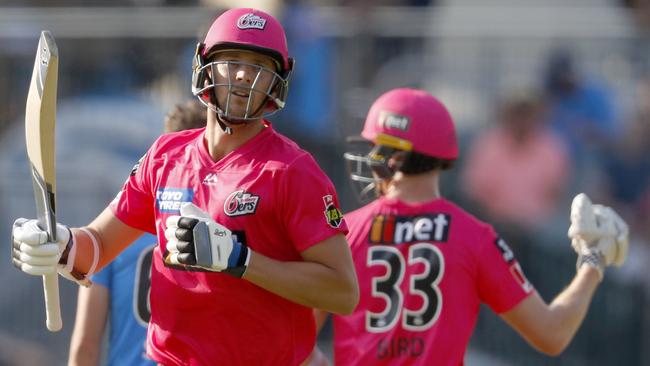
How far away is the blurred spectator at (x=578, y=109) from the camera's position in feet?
29.5

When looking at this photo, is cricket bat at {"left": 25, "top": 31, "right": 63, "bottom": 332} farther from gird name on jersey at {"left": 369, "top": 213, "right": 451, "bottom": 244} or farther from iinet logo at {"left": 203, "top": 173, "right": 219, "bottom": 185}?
gird name on jersey at {"left": 369, "top": 213, "right": 451, "bottom": 244}

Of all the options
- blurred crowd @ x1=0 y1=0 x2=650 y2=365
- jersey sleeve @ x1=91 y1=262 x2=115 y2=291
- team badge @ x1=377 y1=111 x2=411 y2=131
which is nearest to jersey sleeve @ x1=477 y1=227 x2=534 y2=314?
team badge @ x1=377 y1=111 x2=411 y2=131

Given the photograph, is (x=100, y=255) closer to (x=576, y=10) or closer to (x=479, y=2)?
(x=576, y=10)

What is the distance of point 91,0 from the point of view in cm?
1059

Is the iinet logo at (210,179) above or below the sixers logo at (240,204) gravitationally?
above

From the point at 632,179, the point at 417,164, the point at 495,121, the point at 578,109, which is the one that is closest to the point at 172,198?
the point at 417,164

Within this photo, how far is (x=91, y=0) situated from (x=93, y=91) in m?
1.33

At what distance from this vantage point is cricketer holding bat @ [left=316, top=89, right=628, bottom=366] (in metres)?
5.26

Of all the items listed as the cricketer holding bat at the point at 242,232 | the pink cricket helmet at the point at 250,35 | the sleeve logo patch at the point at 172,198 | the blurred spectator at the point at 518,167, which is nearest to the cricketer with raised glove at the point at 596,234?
the cricketer holding bat at the point at 242,232

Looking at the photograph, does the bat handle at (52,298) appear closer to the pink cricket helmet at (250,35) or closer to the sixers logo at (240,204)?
the sixers logo at (240,204)

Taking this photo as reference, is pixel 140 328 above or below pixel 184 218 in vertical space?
below

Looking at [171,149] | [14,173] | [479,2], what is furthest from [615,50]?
[171,149]

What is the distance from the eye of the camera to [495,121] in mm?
9156

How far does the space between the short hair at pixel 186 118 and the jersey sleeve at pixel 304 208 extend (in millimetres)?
1144
